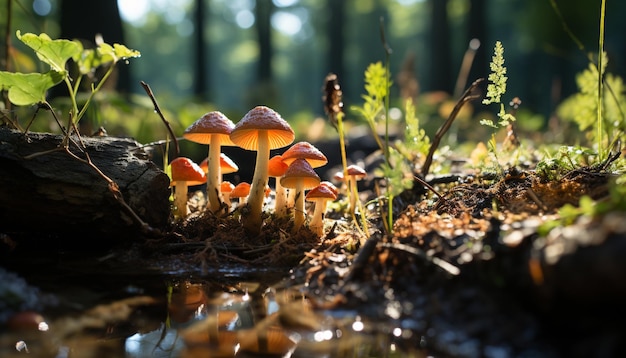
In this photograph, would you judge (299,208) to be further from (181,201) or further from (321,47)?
(321,47)

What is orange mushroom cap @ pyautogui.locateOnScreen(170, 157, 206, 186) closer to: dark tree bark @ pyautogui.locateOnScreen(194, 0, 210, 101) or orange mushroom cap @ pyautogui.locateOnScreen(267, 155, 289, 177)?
orange mushroom cap @ pyautogui.locateOnScreen(267, 155, 289, 177)

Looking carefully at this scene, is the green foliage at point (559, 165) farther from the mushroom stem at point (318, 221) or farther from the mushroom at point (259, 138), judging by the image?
the mushroom at point (259, 138)

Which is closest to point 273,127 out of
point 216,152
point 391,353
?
point 216,152

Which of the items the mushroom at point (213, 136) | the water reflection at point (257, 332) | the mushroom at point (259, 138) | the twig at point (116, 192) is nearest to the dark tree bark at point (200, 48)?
the mushroom at point (213, 136)

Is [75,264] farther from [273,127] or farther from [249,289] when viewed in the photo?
[273,127]

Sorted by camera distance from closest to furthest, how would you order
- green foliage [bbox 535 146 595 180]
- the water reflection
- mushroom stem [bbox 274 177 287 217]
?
the water reflection, green foliage [bbox 535 146 595 180], mushroom stem [bbox 274 177 287 217]

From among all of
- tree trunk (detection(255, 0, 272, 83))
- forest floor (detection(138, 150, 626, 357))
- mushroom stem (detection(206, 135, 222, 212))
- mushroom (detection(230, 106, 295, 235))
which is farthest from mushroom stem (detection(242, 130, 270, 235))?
tree trunk (detection(255, 0, 272, 83))
